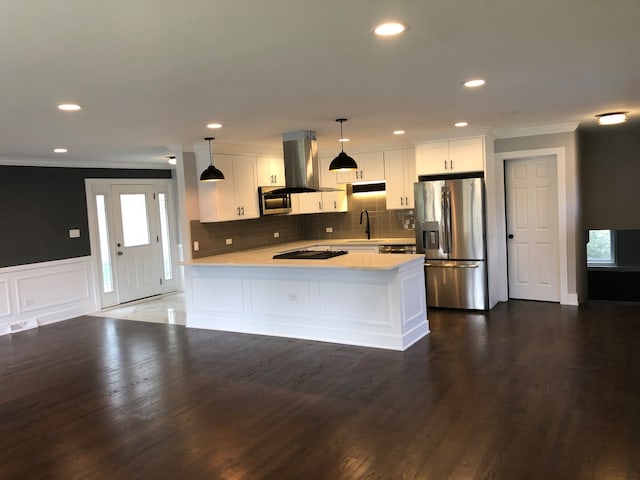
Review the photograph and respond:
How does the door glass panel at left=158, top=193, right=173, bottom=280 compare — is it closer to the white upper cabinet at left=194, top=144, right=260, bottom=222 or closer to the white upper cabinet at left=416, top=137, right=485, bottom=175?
the white upper cabinet at left=194, top=144, right=260, bottom=222

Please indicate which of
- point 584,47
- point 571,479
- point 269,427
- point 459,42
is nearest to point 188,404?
point 269,427

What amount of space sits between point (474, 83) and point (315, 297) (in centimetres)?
282

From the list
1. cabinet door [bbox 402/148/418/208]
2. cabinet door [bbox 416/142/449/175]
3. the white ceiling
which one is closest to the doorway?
the white ceiling

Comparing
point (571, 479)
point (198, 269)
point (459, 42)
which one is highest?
point (459, 42)

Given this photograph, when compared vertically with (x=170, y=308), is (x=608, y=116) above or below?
above

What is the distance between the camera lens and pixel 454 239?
6.50 metres

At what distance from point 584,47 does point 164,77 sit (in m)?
2.52

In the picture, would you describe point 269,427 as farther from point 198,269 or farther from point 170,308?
point 170,308

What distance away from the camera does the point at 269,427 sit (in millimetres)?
3385

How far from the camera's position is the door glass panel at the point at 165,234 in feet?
29.3

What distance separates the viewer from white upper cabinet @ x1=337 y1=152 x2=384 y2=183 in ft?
24.5

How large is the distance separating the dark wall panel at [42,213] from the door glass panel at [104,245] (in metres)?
0.28

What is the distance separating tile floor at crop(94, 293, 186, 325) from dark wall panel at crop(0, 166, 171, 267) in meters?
1.04

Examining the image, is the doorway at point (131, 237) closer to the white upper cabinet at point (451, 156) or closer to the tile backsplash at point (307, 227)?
the tile backsplash at point (307, 227)
